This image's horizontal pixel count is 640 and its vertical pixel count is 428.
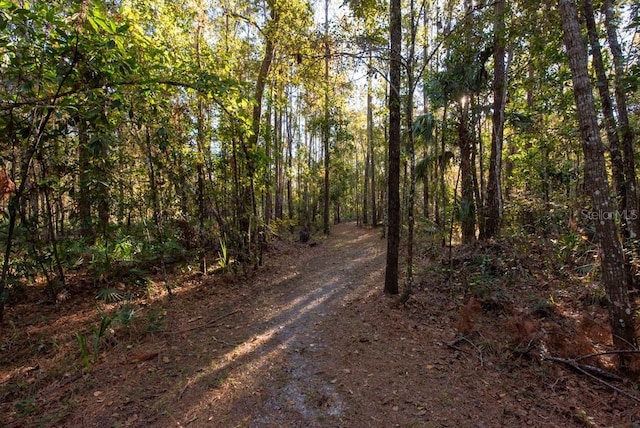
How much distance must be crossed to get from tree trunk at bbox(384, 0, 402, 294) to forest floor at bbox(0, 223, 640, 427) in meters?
0.77

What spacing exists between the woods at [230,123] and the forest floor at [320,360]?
0.64m

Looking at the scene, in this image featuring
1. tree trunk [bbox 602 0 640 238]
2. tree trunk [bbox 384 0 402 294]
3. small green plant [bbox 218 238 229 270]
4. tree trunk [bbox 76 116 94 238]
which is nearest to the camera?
tree trunk [bbox 602 0 640 238]

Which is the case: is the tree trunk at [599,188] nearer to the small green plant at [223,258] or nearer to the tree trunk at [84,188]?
the small green plant at [223,258]

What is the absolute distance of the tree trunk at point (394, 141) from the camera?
647 cm

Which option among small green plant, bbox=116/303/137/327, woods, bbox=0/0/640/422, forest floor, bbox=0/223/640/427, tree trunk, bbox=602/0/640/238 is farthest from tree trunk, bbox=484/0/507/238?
small green plant, bbox=116/303/137/327

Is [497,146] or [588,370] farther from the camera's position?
[497,146]

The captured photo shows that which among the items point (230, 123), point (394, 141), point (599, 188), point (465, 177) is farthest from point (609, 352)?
point (230, 123)

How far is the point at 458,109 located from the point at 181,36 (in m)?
8.05

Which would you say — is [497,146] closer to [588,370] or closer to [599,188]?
[599,188]

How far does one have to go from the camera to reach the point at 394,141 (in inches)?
270

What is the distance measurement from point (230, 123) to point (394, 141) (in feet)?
12.9

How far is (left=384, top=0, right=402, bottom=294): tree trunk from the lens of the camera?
647 centimetres

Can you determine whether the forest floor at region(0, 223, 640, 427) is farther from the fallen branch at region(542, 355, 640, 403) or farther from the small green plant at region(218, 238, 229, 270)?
the small green plant at region(218, 238, 229, 270)

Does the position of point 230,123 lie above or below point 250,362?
above
